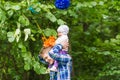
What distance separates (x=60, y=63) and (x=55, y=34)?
0.41 metres

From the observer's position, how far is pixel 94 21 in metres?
5.55

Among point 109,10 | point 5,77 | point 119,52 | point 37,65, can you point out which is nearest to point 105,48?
point 119,52

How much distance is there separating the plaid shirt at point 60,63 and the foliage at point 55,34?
20 cm

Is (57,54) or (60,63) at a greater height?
(57,54)

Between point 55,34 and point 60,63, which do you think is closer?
point 60,63

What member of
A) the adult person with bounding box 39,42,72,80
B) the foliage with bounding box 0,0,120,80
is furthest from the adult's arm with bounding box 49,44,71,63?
the foliage with bounding box 0,0,120,80

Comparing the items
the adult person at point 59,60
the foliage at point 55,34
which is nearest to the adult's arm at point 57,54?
the adult person at point 59,60

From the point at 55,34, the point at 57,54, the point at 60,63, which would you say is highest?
the point at 55,34

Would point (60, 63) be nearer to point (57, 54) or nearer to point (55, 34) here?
point (57, 54)

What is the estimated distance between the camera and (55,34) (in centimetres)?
402

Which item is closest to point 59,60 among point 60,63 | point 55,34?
point 60,63

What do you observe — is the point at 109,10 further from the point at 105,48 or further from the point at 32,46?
the point at 32,46

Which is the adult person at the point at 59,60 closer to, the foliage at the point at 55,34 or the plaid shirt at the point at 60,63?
the plaid shirt at the point at 60,63

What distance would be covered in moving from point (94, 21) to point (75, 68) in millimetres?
840
